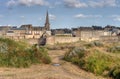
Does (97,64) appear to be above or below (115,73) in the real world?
above

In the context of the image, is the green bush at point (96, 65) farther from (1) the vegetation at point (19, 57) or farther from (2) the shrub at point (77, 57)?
(1) the vegetation at point (19, 57)

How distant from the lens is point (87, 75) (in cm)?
1853

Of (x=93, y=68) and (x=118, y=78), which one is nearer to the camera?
(x=118, y=78)

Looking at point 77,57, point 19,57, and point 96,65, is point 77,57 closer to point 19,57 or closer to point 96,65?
point 19,57

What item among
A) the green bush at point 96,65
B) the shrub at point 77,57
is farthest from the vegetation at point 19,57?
the green bush at point 96,65

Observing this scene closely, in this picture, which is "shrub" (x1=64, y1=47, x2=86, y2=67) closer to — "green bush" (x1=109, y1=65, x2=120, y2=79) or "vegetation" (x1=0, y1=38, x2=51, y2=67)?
"vegetation" (x1=0, y1=38, x2=51, y2=67)

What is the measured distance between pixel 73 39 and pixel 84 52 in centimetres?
5961

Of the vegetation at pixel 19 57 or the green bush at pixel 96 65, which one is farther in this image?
the vegetation at pixel 19 57

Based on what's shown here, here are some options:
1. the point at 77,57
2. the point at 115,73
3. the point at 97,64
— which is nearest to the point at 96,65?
the point at 97,64

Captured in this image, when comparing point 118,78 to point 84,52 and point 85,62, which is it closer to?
point 85,62

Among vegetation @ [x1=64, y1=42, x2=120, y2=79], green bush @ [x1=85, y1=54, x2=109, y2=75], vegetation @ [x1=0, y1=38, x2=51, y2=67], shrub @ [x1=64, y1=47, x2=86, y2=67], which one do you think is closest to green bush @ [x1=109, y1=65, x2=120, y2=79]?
vegetation @ [x1=64, y1=42, x2=120, y2=79]

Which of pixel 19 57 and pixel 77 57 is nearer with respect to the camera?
pixel 19 57

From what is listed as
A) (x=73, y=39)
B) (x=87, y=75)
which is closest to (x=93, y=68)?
(x=87, y=75)

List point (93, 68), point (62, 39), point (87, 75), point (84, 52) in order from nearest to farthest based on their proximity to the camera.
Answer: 1. point (87, 75)
2. point (93, 68)
3. point (84, 52)
4. point (62, 39)
